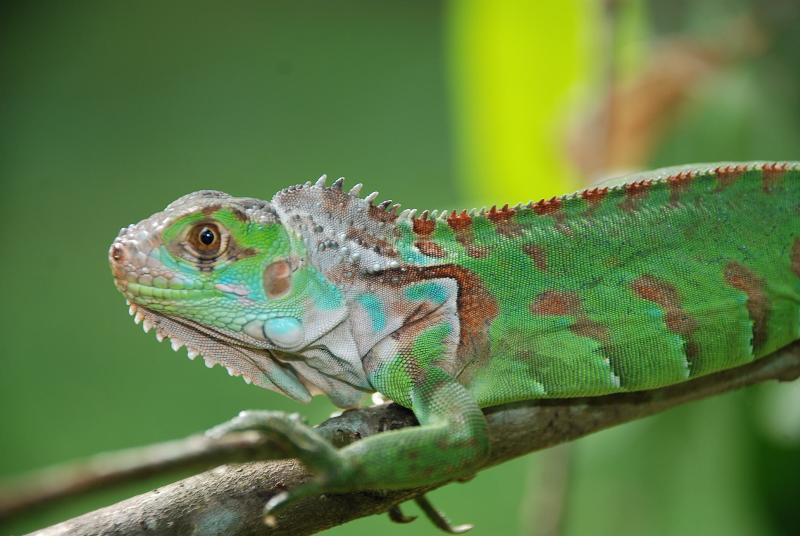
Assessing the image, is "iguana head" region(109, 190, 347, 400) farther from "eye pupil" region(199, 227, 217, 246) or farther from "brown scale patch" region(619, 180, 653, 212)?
"brown scale patch" region(619, 180, 653, 212)

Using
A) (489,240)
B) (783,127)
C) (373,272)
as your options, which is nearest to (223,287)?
(373,272)

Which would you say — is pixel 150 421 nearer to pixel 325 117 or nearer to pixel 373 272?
pixel 325 117

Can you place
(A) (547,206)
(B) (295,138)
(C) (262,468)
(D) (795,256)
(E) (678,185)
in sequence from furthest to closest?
(B) (295,138) → (D) (795,256) → (E) (678,185) → (A) (547,206) → (C) (262,468)

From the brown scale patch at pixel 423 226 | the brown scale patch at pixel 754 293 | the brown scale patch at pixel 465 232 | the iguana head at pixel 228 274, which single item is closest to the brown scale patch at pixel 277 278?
the iguana head at pixel 228 274

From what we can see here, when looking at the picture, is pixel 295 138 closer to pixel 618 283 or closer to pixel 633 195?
pixel 633 195

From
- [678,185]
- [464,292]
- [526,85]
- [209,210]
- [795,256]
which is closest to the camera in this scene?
[209,210]

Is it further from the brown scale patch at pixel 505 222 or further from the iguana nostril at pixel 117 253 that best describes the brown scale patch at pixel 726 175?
the iguana nostril at pixel 117 253

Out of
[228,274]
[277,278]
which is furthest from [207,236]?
[277,278]

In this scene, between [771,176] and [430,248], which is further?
[771,176]
